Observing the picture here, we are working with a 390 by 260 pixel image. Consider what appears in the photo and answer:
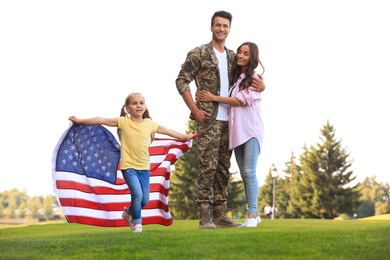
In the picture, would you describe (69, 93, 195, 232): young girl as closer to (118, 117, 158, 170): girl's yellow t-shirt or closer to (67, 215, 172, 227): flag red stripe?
(118, 117, 158, 170): girl's yellow t-shirt

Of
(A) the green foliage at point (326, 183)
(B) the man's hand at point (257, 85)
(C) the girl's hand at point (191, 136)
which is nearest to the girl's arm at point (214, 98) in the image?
(B) the man's hand at point (257, 85)

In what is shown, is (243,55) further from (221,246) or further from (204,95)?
(221,246)

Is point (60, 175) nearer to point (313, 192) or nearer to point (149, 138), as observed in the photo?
point (149, 138)

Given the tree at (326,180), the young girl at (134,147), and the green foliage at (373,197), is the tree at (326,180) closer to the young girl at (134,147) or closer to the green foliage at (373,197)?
the young girl at (134,147)

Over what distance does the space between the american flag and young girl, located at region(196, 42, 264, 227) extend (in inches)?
40.1

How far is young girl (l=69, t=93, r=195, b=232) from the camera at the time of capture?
8547 millimetres

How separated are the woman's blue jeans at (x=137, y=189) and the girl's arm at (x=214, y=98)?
1368 mm

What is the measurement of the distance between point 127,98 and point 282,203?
65.9 metres

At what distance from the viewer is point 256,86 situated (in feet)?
29.8

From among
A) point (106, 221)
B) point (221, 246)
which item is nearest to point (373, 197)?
point (106, 221)

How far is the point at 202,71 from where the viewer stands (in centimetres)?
939

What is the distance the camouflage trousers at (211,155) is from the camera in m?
9.14

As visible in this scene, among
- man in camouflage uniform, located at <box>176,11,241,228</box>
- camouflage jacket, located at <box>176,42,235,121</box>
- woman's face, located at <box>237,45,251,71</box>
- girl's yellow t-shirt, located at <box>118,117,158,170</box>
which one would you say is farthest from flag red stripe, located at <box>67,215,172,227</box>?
woman's face, located at <box>237,45,251,71</box>

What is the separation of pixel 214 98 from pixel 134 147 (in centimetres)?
136
